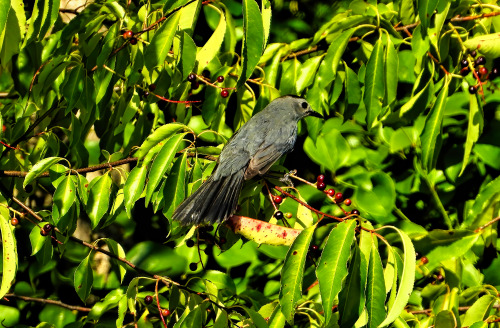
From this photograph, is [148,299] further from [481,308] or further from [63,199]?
[481,308]

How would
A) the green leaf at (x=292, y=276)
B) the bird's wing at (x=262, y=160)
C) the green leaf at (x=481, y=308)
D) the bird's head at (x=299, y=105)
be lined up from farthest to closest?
the bird's head at (x=299, y=105)
the bird's wing at (x=262, y=160)
the green leaf at (x=481, y=308)
the green leaf at (x=292, y=276)

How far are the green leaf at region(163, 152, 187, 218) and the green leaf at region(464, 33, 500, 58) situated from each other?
1401 mm

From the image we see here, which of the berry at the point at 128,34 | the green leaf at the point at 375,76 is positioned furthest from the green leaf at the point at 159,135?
the green leaf at the point at 375,76

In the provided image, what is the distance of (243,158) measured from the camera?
11.4ft

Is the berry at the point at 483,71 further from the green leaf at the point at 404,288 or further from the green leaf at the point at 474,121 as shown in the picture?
the green leaf at the point at 404,288

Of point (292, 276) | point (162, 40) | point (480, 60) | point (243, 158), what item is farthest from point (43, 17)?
point (480, 60)

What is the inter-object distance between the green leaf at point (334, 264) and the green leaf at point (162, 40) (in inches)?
35.9

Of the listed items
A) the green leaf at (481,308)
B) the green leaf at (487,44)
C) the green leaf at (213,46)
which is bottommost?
the green leaf at (481,308)

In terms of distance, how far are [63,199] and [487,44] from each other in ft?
6.37

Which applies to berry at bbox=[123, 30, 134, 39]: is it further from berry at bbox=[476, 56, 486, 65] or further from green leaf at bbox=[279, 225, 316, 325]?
berry at bbox=[476, 56, 486, 65]

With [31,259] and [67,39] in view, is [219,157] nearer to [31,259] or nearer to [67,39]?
[67,39]

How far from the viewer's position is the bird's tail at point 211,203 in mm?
2729

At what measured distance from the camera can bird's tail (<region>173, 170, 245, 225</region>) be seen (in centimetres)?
273

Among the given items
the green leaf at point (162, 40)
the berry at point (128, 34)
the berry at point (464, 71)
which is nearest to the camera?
the green leaf at point (162, 40)
